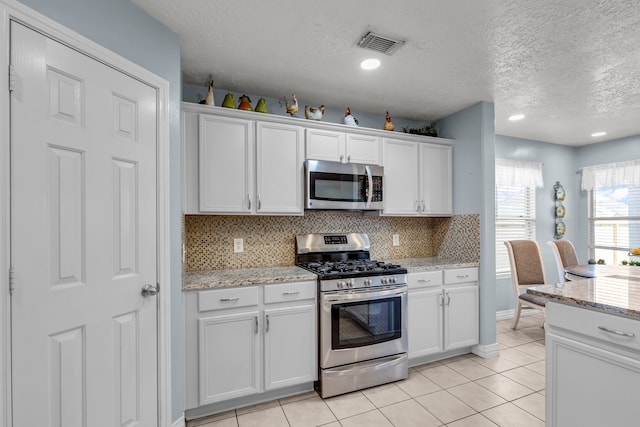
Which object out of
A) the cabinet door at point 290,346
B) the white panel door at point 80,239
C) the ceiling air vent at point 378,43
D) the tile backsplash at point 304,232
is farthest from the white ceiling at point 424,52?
the cabinet door at point 290,346

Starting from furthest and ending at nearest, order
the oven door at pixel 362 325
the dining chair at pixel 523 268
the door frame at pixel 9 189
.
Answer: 1. the dining chair at pixel 523 268
2. the oven door at pixel 362 325
3. the door frame at pixel 9 189

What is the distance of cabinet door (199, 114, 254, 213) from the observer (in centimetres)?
237

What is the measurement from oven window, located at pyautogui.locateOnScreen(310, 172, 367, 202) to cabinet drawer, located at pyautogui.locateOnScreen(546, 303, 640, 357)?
1.67 meters

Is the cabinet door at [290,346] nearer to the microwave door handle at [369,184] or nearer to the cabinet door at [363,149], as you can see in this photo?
the microwave door handle at [369,184]

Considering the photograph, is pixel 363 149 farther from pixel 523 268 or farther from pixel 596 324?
pixel 523 268

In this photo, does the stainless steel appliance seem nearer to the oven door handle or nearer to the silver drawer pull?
the oven door handle

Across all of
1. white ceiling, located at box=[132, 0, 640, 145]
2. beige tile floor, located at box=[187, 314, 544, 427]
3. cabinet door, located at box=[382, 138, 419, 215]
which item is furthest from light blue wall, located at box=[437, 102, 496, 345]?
cabinet door, located at box=[382, 138, 419, 215]

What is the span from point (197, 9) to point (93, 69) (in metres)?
0.65

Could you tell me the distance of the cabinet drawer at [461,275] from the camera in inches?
116

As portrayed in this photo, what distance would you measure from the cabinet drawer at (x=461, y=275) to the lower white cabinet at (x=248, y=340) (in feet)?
4.52

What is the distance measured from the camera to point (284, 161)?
263 centimetres

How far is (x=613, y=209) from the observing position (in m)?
4.54

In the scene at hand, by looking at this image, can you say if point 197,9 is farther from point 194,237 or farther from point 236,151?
point 194,237

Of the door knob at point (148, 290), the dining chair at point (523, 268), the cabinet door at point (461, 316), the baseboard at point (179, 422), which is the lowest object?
the baseboard at point (179, 422)
